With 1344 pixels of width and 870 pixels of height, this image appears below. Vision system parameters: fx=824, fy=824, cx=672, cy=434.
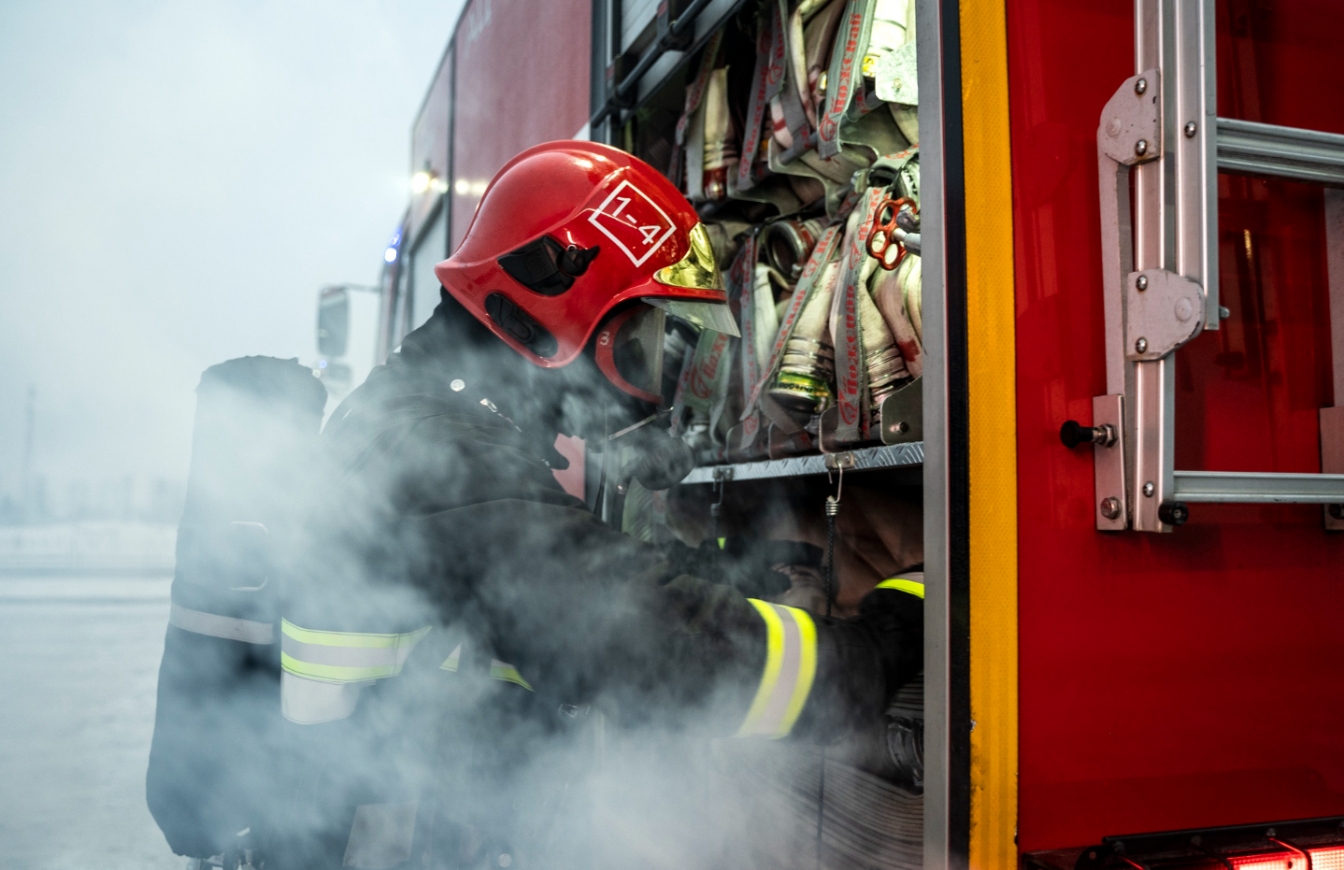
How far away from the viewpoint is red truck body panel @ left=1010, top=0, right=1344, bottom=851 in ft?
3.47

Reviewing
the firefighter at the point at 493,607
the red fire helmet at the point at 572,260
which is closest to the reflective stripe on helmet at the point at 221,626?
the firefighter at the point at 493,607

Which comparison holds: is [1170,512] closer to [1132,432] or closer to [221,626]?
[1132,432]

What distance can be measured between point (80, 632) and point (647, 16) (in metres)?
2.34

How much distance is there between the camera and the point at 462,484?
1.28 metres

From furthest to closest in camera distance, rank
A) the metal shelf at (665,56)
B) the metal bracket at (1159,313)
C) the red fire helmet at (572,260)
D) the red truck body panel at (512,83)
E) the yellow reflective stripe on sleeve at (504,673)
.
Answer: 1. the red truck body panel at (512,83)
2. the metal shelf at (665,56)
3. the red fire helmet at (572,260)
4. the yellow reflective stripe on sleeve at (504,673)
5. the metal bracket at (1159,313)

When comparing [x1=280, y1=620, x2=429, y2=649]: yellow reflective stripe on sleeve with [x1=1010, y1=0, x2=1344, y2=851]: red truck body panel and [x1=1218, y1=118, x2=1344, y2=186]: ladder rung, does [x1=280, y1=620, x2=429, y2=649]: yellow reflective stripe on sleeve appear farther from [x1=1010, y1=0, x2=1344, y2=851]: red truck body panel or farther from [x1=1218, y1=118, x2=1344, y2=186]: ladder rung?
[x1=1218, y1=118, x2=1344, y2=186]: ladder rung

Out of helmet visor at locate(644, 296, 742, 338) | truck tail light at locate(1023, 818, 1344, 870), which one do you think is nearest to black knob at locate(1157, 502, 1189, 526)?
truck tail light at locate(1023, 818, 1344, 870)

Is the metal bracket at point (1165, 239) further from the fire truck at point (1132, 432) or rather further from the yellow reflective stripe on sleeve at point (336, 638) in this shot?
the yellow reflective stripe on sleeve at point (336, 638)

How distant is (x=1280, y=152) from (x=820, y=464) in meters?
1.01

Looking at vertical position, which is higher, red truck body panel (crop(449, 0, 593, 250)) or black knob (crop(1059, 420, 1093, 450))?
red truck body panel (crop(449, 0, 593, 250))

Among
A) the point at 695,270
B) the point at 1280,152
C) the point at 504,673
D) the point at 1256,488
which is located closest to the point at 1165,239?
the point at 1280,152

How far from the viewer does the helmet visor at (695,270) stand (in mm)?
1833

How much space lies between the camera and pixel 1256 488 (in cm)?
103

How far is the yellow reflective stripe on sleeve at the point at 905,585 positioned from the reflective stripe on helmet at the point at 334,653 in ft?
2.78
